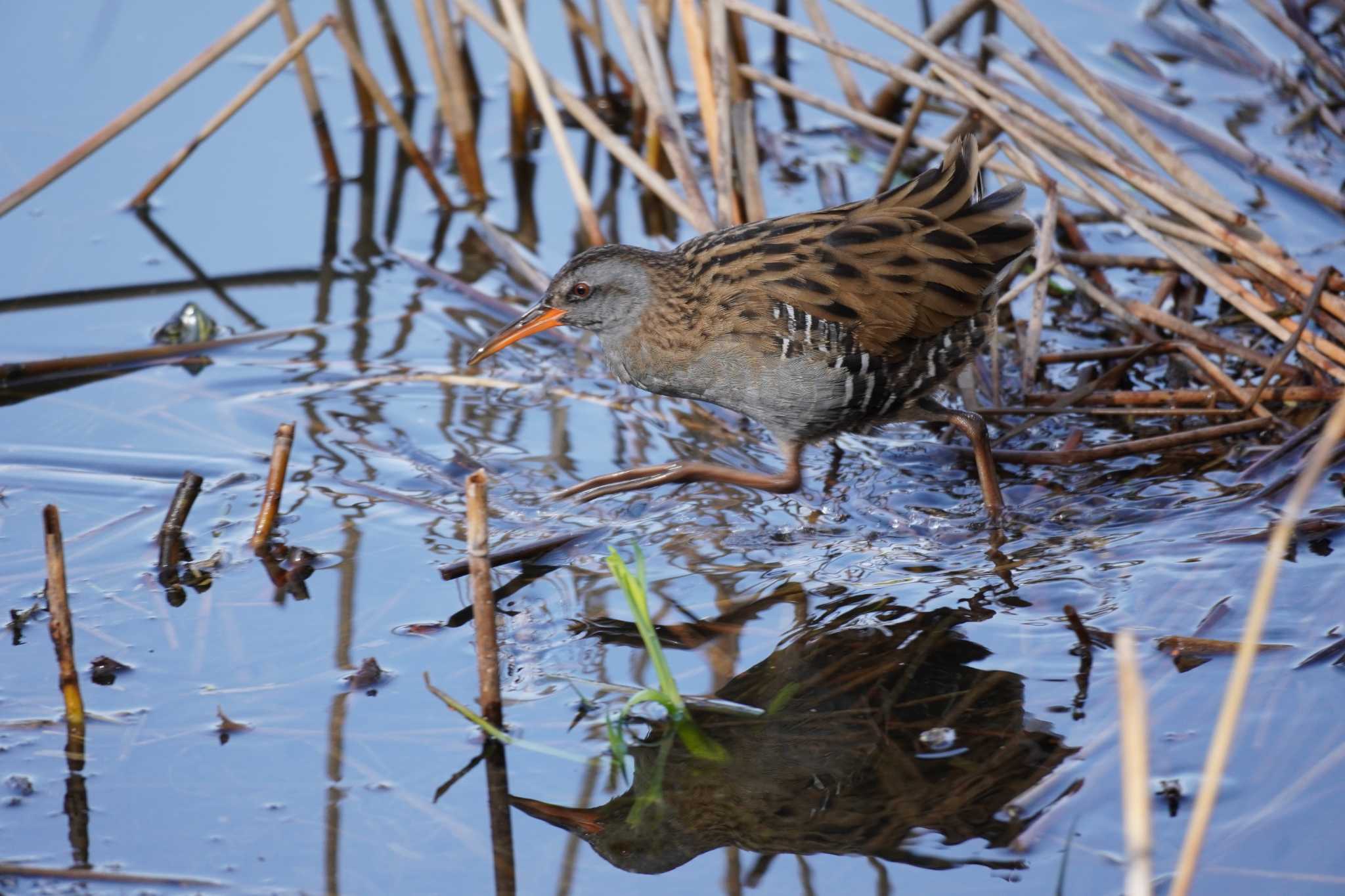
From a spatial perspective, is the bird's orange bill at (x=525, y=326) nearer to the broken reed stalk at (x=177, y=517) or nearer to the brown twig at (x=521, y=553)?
the brown twig at (x=521, y=553)

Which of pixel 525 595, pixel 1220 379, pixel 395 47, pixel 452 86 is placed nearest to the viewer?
pixel 525 595

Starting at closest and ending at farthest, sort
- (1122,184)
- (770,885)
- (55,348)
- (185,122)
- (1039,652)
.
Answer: (770,885), (1039,652), (55,348), (1122,184), (185,122)

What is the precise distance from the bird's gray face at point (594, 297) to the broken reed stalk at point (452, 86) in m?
1.75

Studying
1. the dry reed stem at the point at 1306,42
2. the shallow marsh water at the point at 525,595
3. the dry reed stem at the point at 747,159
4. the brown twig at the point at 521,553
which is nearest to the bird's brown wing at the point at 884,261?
the shallow marsh water at the point at 525,595

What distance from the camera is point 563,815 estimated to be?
263 cm

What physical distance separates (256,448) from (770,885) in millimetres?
2147

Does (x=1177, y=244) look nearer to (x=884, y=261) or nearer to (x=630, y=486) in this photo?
(x=884, y=261)

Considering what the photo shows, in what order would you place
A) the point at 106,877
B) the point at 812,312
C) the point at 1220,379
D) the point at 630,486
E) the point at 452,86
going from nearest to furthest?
the point at 106,877 → the point at 812,312 → the point at 630,486 → the point at 1220,379 → the point at 452,86

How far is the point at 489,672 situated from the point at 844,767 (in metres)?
0.68

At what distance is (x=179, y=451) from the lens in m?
3.98

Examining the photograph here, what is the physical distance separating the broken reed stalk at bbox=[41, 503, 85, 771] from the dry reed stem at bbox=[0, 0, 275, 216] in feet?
7.23

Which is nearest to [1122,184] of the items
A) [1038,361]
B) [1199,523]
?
[1038,361]

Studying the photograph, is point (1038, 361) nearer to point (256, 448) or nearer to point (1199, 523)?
point (1199, 523)

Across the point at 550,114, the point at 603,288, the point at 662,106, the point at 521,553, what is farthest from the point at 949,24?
the point at 521,553
